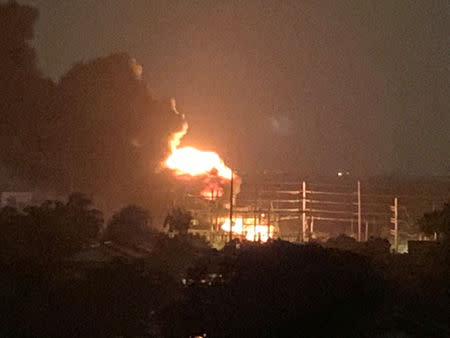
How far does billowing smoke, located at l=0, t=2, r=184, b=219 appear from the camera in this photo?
144 feet

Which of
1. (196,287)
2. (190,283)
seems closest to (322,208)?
(190,283)

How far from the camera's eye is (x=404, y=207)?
40375 millimetres

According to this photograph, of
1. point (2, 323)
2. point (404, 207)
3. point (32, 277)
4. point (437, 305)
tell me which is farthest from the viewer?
point (404, 207)

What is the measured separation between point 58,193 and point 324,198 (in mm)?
13349

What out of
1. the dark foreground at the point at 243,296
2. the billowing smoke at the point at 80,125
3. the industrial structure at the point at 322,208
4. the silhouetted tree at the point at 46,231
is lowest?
the dark foreground at the point at 243,296

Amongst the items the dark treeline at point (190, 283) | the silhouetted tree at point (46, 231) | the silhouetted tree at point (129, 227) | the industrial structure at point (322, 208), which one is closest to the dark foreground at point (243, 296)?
the dark treeline at point (190, 283)

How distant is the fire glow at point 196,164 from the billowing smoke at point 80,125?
694 millimetres

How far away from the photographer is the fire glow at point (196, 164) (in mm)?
43250

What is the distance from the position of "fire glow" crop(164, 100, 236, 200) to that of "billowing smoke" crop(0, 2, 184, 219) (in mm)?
694

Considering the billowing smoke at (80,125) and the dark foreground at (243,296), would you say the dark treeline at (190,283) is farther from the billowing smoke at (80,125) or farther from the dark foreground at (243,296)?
the billowing smoke at (80,125)

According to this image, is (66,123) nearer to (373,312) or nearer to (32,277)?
(32,277)

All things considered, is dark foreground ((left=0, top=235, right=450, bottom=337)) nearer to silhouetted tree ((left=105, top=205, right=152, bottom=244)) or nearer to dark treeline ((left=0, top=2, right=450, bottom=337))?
dark treeline ((left=0, top=2, right=450, bottom=337))

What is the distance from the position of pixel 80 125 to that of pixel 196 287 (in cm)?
3184

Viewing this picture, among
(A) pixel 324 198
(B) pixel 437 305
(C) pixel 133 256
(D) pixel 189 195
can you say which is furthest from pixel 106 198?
(B) pixel 437 305
